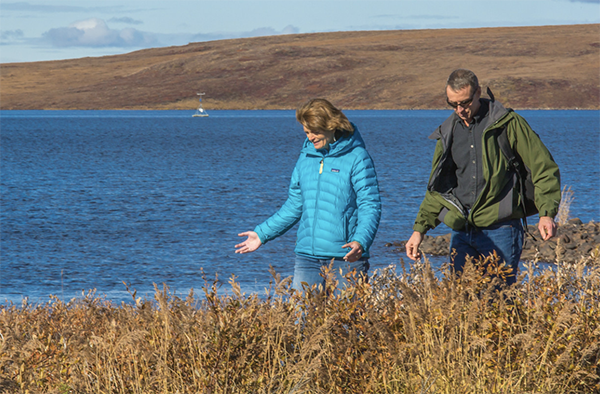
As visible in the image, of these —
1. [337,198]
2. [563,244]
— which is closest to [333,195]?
[337,198]

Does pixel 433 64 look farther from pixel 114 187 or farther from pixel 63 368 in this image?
pixel 63 368

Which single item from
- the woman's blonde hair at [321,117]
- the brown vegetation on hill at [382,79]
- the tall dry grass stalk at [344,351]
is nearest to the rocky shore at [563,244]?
the woman's blonde hair at [321,117]

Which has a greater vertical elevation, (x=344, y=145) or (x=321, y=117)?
(x=321, y=117)

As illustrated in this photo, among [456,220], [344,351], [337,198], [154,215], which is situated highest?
[337,198]

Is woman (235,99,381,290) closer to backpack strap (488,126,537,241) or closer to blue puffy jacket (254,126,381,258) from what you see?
blue puffy jacket (254,126,381,258)

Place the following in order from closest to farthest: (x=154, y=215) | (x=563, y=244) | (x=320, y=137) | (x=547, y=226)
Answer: (x=547, y=226) < (x=320, y=137) < (x=563, y=244) < (x=154, y=215)

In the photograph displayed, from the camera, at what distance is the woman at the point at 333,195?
4816mm

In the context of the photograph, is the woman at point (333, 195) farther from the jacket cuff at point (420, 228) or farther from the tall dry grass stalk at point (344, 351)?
the tall dry grass stalk at point (344, 351)

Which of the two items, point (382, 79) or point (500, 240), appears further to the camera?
point (382, 79)

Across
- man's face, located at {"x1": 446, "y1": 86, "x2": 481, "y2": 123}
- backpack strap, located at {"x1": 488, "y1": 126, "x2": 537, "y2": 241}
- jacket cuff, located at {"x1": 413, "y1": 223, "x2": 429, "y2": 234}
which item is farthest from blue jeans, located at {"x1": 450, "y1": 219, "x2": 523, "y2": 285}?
man's face, located at {"x1": 446, "y1": 86, "x2": 481, "y2": 123}

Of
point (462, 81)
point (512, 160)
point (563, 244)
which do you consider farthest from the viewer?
point (563, 244)

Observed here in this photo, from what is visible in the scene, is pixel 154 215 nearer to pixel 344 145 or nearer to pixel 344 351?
pixel 344 145

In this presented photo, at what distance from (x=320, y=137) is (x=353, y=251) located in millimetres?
800

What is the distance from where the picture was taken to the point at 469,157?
4773mm
